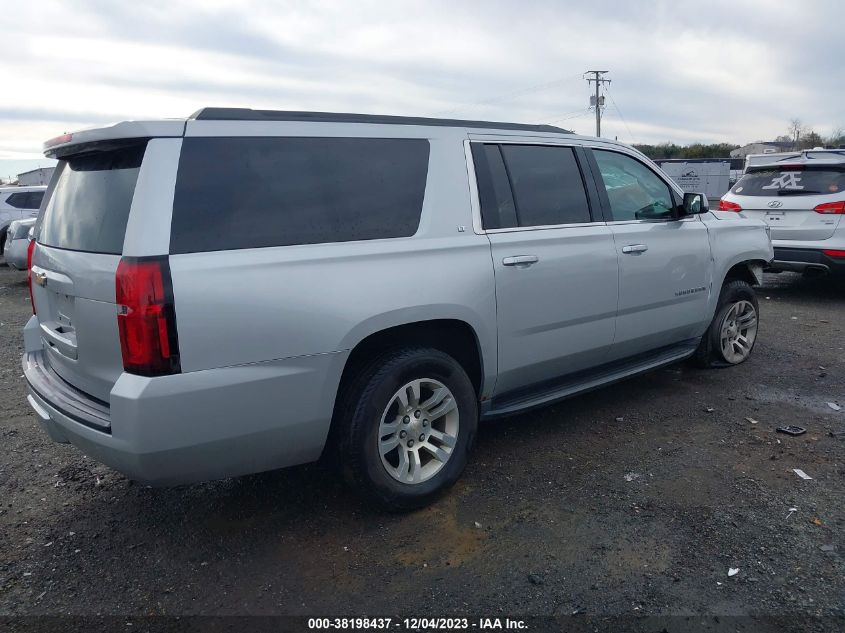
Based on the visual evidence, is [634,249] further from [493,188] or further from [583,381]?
[493,188]

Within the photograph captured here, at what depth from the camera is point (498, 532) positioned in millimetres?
3352

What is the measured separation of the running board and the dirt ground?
0.35 meters

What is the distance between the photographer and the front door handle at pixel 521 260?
3.79 metres

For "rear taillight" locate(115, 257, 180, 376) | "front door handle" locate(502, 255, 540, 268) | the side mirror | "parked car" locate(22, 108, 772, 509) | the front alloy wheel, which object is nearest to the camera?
"rear taillight" locate(115, 257, 180, 376)

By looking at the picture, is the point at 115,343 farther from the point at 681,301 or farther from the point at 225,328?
the point at 681,301

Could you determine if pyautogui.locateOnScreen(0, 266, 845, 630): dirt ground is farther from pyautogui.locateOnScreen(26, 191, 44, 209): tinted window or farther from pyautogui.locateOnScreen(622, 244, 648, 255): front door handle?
pyautogui.locateOnScreen(26, 191, 44, 209): tinted window

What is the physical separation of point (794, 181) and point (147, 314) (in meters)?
8.60

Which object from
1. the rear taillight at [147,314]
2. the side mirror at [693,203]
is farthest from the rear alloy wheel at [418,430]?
the side mirror at [693,203]

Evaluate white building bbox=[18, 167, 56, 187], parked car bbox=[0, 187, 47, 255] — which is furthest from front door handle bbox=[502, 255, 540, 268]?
white building bbox=[18, 167, 56, 187]

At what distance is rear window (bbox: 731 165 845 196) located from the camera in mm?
8523

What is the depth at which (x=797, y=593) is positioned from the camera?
2822mm

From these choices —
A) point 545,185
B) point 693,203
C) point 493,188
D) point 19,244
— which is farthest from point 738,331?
point 19,244

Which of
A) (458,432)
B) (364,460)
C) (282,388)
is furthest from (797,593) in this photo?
(282,388)

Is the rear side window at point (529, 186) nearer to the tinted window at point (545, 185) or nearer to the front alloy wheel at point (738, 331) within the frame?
the tinted window at point (545, 185)
